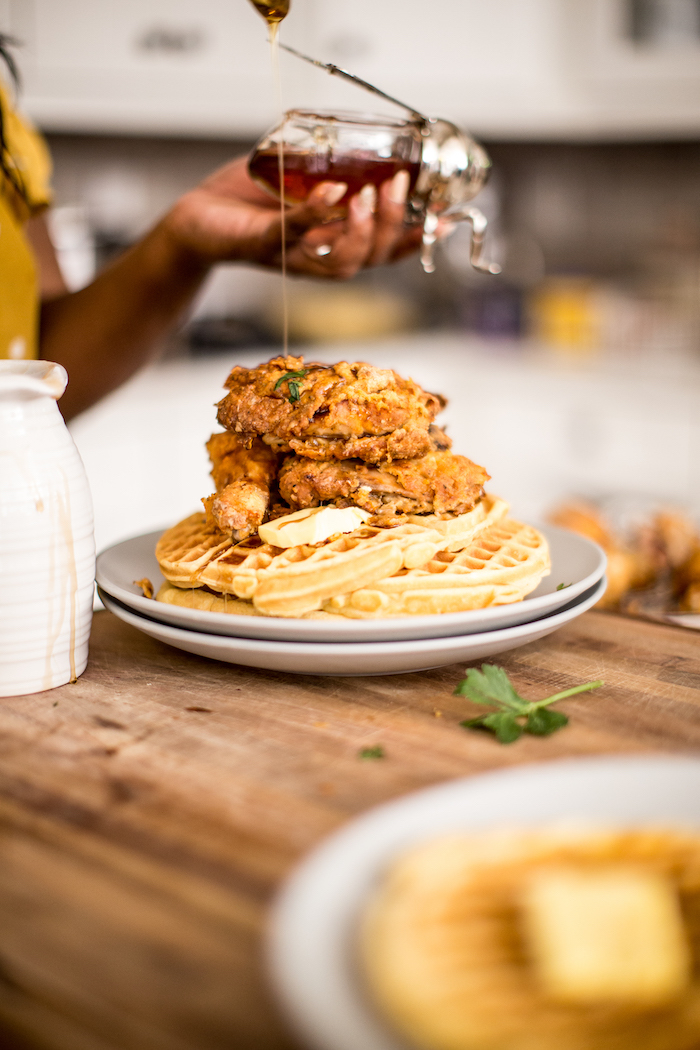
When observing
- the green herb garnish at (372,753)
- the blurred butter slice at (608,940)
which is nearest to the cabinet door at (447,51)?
the green herb garnish at (372,753)

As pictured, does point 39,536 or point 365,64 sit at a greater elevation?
point 365,64

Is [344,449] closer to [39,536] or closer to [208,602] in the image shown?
[208,602]

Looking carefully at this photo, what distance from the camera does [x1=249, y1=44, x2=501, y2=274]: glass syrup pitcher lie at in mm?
1166

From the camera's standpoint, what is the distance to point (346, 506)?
0.96 metres

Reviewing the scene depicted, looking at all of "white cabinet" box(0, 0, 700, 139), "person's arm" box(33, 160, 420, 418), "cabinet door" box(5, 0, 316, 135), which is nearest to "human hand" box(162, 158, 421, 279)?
"person's arm" box(33, 160, 420, 418)

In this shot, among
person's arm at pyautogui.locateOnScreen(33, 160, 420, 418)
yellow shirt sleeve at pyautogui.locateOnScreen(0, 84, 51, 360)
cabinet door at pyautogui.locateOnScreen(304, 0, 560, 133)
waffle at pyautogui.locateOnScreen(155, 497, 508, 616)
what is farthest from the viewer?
cabinet door at pyautogui.locateOnScreen(304, 0, 560, 133)

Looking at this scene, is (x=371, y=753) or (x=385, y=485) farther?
(x=385, y=485)

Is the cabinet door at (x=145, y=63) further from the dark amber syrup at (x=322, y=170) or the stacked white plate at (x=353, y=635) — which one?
the stacked white plate at (x=353, y=635)

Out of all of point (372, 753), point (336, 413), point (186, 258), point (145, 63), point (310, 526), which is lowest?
point (372, 753)

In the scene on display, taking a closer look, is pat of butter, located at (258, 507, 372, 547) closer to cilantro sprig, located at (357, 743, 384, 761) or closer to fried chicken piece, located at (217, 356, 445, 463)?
fried chicken piece, located at (217, 356, 445, 463)

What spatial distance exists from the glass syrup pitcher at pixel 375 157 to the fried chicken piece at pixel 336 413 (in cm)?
35

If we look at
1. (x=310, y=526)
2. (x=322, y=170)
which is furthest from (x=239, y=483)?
(x=322, y=170)

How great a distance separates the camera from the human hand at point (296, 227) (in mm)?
1226

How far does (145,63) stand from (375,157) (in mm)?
2302
